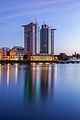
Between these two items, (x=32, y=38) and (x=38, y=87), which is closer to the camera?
Result: (x=38, y=87)

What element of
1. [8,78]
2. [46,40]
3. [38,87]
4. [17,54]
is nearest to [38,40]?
[46,40]

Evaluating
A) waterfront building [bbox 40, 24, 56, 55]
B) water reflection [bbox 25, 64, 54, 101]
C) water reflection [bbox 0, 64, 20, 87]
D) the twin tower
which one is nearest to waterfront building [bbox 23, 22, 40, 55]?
the twin tower

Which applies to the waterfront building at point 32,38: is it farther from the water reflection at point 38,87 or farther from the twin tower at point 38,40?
the water reflection at point 38,87

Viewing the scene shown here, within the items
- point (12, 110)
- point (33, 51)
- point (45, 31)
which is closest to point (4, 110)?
point (12, 110)

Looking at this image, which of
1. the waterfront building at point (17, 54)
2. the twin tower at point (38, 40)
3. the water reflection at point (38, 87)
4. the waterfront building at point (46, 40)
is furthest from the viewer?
the waterfront building at point (46, 40)

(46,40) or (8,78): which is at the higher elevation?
(46,40)

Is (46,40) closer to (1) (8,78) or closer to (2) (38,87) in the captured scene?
(1) (8,78)

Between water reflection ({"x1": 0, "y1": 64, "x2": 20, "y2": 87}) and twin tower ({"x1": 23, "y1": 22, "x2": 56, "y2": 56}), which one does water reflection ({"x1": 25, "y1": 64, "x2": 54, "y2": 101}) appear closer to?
water reflection ({"x1": 0, "y1": 64, "x2": 20, "y2": 87})

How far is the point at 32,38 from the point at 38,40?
6.57m

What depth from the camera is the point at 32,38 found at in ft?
536

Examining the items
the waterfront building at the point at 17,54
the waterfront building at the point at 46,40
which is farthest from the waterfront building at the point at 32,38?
the waterfront building at the point at 46,40

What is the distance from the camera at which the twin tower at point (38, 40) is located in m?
163

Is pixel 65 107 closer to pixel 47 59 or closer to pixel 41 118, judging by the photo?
pixel 41 118

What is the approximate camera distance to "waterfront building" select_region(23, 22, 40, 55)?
16162 centimetres
